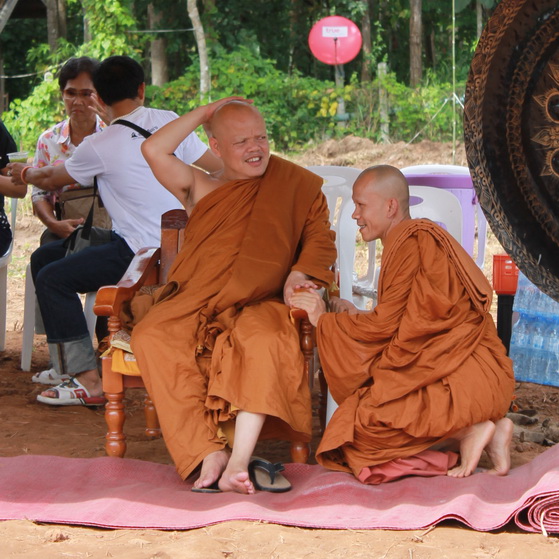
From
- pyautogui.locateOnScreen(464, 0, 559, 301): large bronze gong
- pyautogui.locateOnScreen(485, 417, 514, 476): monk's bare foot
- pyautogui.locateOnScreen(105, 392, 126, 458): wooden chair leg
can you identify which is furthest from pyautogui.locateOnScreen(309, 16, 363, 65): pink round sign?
pyautogui.locateOnScreen(485, 417, 514, 476): monk's bare foot

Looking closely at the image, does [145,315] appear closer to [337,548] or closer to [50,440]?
[50,440]

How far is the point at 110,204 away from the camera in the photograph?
4.92 m

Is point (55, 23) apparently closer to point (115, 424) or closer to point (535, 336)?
point (535, 336)

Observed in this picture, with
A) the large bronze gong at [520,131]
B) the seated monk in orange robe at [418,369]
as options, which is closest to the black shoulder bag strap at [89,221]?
the seated monk in orange robe at [418,369]

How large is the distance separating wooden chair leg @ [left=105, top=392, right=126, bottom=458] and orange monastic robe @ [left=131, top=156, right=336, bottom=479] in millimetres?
274

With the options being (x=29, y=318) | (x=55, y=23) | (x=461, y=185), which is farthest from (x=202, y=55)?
(x=29, y=318)

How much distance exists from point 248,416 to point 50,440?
137cm

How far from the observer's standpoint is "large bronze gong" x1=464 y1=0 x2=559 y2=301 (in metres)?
3.88

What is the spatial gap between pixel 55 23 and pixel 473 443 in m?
14.5

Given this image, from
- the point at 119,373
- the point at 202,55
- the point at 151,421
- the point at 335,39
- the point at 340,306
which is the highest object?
the point at 335,39

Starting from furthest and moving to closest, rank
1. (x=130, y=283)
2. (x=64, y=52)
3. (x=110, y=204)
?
(x=64, y=52) → (x=110, y=204) → (x=130, y=283)

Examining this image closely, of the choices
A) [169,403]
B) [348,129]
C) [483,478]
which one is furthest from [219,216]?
[348,129]

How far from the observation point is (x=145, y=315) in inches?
154

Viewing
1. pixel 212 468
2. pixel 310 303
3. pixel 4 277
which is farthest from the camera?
pixel 4 277
